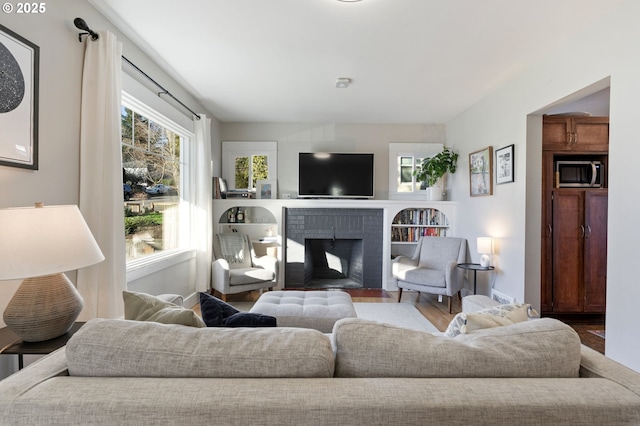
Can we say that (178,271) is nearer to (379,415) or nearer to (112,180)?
(112,180)

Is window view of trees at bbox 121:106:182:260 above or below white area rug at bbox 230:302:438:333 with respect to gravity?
above

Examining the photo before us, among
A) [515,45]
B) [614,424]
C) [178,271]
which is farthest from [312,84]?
[614,424]

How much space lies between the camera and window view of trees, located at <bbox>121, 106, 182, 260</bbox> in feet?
9.50

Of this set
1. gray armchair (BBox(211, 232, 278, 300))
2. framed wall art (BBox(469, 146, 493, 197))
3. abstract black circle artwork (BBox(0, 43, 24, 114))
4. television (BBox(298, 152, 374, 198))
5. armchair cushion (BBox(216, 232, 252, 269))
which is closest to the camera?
abstract black circle artwork (BBox(0, 43, 24, 114))

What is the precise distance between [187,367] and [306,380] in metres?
0.33

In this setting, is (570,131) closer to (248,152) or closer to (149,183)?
(248,152)

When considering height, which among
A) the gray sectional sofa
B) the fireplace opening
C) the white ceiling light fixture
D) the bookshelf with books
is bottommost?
the fireplace opening

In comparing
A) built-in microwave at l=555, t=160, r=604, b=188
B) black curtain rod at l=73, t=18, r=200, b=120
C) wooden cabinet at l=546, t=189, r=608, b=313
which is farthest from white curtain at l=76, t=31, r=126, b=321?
built-in microwave at l=555, t=160, r=604, b=188

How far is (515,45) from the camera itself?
2.74 m

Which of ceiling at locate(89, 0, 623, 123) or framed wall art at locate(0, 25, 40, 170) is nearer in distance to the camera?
framed wall art at locate(0, 25, 40, 170)

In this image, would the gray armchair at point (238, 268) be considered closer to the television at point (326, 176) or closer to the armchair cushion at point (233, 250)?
the armchair cushion at point (233, 250)


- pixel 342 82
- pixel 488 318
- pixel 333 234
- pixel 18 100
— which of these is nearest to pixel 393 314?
pixel 333 234

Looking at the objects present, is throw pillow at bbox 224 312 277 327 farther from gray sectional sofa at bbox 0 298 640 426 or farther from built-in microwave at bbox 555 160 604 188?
built-in microwave at bbox 555 160 604 188

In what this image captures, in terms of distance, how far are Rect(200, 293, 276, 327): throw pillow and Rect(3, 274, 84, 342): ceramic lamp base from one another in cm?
63
